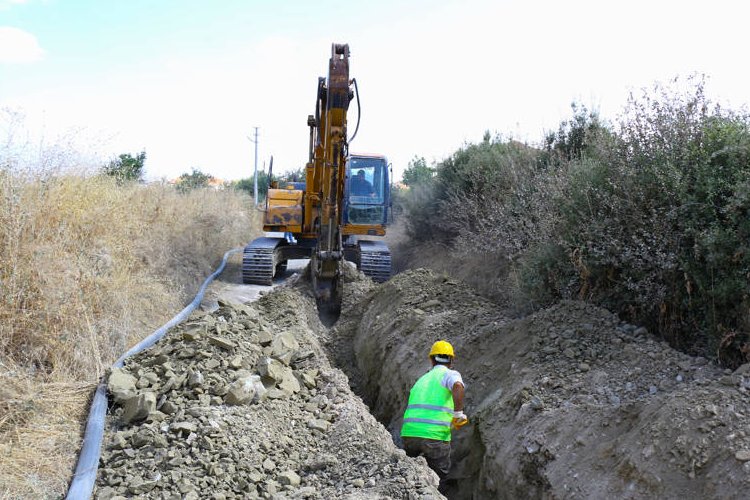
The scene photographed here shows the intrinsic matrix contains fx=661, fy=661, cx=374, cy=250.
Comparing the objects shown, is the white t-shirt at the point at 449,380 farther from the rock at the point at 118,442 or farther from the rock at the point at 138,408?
the rock at the point at 118,442

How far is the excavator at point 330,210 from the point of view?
10273 mm

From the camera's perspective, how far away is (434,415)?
18.1ft

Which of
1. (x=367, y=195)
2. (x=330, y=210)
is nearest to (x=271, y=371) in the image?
(x=330, y=210)

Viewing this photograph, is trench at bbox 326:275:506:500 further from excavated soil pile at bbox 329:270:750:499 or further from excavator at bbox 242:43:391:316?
excavator at bbox 242:43:391:316

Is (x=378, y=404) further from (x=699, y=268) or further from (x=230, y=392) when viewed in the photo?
(x=699, y=268)

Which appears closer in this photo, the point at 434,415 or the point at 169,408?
the point at 169,408

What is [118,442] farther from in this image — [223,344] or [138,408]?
[223,344]

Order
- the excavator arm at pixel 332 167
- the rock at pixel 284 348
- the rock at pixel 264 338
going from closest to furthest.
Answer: the rock at pixel 284 348
the rock at pixel 264 338
the excavator arm at pixel 332 167

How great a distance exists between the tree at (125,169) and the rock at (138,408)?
8.08 meters

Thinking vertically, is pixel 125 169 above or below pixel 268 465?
above

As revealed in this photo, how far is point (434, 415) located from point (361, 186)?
10324 mm

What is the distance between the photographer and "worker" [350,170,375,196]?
50.1ft

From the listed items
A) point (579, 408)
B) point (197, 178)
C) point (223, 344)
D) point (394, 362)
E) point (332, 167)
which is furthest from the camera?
point (197, 178)

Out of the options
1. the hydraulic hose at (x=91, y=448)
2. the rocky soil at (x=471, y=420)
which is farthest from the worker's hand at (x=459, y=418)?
the hydraulic hose at (x=91, y=448)
